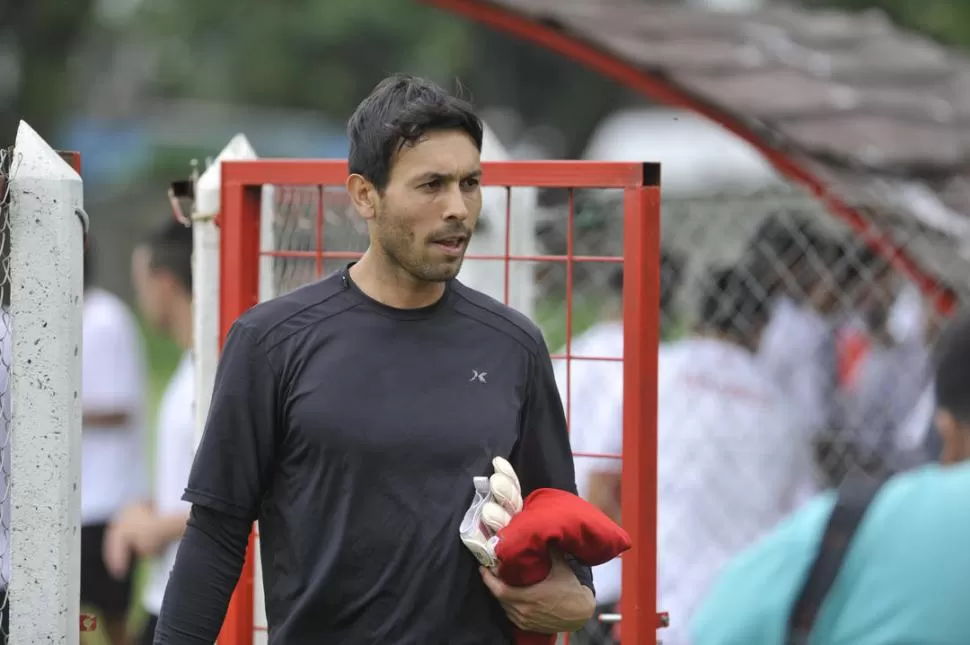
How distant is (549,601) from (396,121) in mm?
973

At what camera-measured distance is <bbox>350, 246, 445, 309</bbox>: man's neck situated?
118 inches

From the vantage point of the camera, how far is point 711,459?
6000 mm

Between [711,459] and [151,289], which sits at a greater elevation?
[151,289]

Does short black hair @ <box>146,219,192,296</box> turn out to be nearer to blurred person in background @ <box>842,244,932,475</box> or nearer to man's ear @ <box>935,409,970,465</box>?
blurred person in background @ <box>842,244,932,475</box>

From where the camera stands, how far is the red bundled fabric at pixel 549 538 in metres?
2.82

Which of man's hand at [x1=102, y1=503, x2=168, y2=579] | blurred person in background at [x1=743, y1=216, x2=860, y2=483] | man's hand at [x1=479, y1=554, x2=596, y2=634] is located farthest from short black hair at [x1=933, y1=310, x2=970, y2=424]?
blurred person in background at [x1=743, y1=216, x2=860, y2=483]

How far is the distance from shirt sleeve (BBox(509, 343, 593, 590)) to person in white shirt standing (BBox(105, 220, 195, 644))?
8.46ft

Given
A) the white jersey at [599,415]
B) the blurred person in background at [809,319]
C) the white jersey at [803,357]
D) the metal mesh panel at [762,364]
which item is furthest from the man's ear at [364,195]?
the white jersey at [803,357]

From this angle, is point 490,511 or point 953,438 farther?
point 490,511

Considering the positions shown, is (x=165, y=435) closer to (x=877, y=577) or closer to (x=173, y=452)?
(x=173, y=452)

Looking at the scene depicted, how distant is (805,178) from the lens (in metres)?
6.80

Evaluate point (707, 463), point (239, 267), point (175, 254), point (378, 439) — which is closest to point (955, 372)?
point (378, 439)

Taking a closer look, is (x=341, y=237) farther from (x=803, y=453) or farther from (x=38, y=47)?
(x=38, y=47)

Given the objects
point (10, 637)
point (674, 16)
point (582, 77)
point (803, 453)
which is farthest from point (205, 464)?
point (582, 77)
